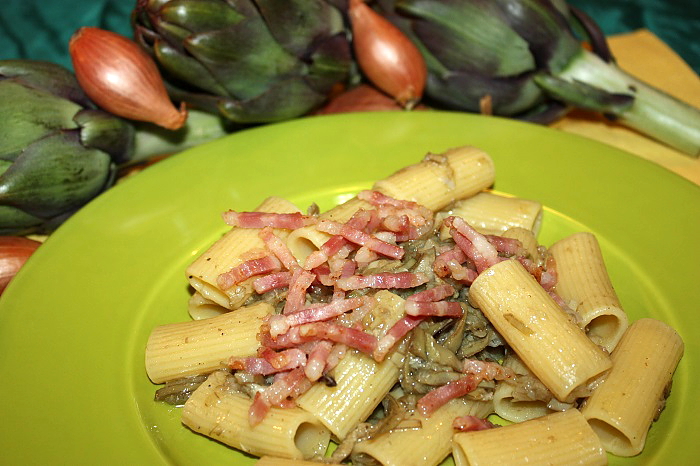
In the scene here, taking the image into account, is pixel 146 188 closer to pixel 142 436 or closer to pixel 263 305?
pixel 263 305

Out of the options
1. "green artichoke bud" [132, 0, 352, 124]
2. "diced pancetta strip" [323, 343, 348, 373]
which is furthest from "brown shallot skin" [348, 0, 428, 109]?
"diced pancetta strip" [323, 343, 348, 373]

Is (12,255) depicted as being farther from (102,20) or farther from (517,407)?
(102,20)

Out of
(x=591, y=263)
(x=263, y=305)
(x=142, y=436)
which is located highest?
(x=591, y=263)

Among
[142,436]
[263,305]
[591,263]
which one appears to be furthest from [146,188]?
[591,263]

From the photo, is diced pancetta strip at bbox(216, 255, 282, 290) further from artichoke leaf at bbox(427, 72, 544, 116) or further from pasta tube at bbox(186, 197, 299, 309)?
artichoke leaf at bbox(427, 72, 544, 116)

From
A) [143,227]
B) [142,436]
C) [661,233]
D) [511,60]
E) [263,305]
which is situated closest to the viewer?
[142,436]

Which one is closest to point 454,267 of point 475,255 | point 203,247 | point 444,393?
point 475,255
